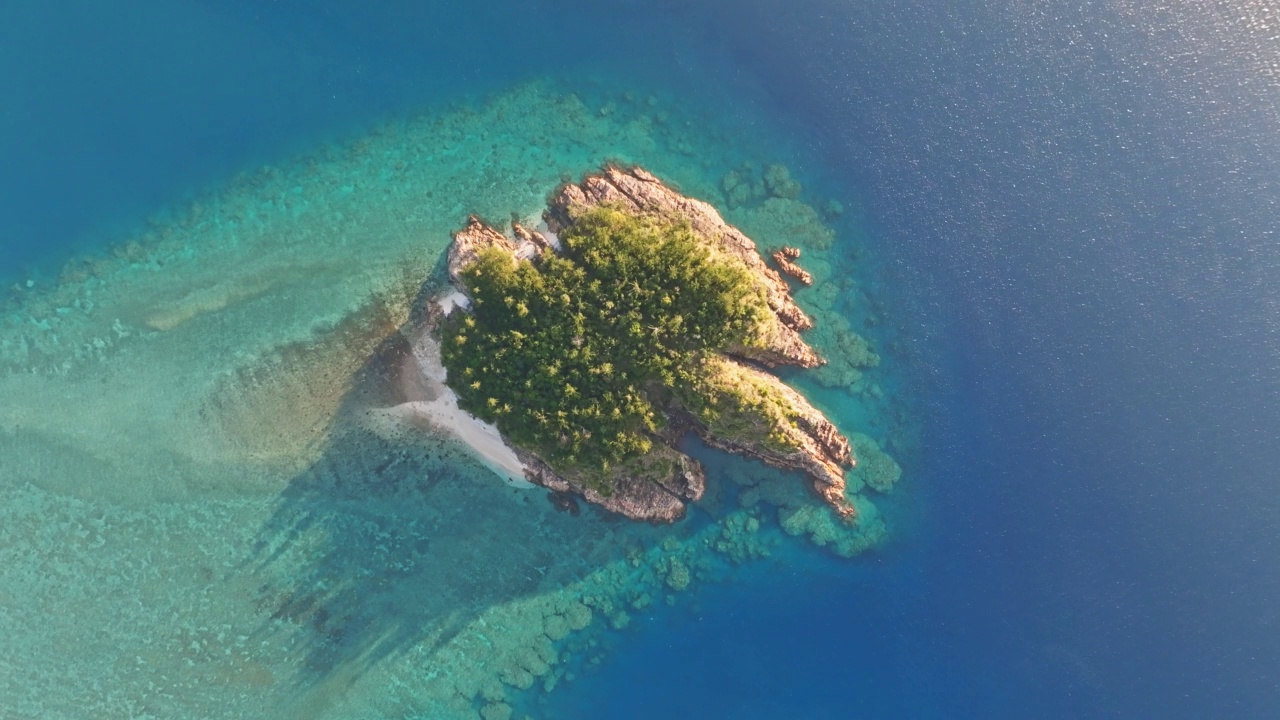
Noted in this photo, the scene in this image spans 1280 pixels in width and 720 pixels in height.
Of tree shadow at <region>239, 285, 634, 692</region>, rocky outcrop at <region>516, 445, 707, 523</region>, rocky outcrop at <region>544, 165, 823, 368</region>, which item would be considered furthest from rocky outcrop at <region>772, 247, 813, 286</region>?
tree shadow at <region>239, 285, 634, 692</region>

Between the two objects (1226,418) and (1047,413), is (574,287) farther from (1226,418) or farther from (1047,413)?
(1226,418)

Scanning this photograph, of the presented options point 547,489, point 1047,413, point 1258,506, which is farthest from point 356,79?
point 1258,506

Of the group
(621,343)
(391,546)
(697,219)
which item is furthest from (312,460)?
(697,219)

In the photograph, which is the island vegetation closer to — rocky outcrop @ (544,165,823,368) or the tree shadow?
rocky outcrop @ (544,165,823,368)

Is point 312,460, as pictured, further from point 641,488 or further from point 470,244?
point 641,488

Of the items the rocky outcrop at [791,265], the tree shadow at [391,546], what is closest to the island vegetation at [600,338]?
the rocky outcrop at [791,265]

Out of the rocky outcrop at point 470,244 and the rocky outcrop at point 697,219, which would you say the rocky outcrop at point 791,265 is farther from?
the rocky outcrop at point 470,244

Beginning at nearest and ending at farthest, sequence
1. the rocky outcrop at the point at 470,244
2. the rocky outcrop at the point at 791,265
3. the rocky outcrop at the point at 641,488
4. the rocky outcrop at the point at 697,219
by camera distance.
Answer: the rocky outcrop at the point at 470,244, the rocky outcrop at the point at 697,219, the rocky outcrop at the point at 641,488, the rocky outcrop at the point at 791,265
